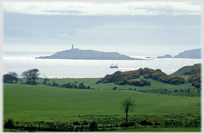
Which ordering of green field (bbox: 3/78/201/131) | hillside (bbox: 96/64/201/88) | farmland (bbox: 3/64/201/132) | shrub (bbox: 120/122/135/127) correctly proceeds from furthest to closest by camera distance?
hillside (bbox: 96/64/201/88) → green field (bbox: 3/78/201/131) → shrub (bbox: 120/122/135/127) → farmland (bbox: 3/64/201/132)

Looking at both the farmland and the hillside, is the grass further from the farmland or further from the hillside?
the hillside

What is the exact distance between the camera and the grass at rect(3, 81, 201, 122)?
40.0 meters

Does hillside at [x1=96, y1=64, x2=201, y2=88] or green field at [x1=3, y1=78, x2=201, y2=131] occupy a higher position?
hillside at [x1=96, y1=64, x2=201, y2=88]

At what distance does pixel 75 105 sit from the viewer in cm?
5044

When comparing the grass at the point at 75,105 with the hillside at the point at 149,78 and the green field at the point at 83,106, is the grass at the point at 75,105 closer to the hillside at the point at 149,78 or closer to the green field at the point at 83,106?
the green field at the point at 83,106

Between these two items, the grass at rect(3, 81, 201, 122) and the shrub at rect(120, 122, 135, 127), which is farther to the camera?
the grass at rect(3, 81, 201, 122)

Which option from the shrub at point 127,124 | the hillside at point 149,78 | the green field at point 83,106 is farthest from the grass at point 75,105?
the hillside at point 149,78

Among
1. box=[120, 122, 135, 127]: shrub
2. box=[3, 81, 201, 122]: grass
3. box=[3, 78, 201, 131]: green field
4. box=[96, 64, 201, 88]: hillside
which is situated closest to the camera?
box=[120, 122, 135, 127]: shrub

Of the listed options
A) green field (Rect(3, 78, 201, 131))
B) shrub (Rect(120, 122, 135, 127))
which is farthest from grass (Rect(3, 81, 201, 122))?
shrub (Rect(120, 122, 135, 127))

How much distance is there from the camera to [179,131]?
2855 cm

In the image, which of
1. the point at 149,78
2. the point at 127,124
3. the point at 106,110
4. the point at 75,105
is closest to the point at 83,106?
the point at 75,105

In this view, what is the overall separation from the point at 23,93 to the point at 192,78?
5096cm

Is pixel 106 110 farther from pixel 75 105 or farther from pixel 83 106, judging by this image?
pixel 75 105

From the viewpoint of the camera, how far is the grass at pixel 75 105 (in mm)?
39978
